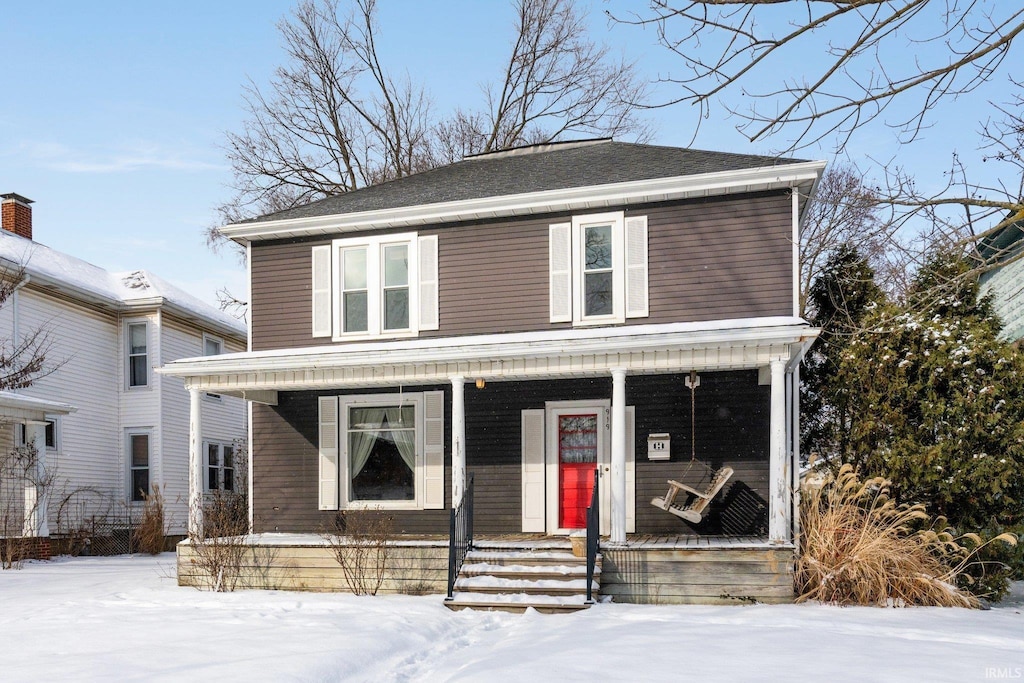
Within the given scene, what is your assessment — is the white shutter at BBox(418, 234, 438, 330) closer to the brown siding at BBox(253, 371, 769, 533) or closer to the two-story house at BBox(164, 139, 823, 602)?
the two-story house at BBox(164, 139, 823, 602)

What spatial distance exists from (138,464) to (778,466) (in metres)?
14.3

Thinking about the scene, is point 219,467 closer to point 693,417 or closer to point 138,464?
point 138,464

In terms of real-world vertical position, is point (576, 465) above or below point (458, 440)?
below

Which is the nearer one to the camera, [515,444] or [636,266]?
[636,266]

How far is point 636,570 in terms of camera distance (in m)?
9.71

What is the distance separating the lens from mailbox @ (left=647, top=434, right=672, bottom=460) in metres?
11.4

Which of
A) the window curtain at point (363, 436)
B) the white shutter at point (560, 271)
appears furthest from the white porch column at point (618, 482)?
the window curtain at point (363, 436)

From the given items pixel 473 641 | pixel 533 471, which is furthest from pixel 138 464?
pixel 473 641

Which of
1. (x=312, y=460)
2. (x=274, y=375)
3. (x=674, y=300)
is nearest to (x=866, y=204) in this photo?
(x=674, y=300)

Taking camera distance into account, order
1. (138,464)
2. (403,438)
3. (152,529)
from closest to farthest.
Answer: (403,438), (152,529), (138,464)

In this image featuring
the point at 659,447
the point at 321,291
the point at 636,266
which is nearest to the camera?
the point at 659,447

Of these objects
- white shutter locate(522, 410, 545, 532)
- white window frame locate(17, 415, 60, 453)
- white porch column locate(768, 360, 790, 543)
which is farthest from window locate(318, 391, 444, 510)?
white window frame locate(17, 415, 60, 453)

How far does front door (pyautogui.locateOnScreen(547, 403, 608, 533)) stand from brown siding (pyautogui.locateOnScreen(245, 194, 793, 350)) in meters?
1.33

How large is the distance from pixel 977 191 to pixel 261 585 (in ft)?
30.3
